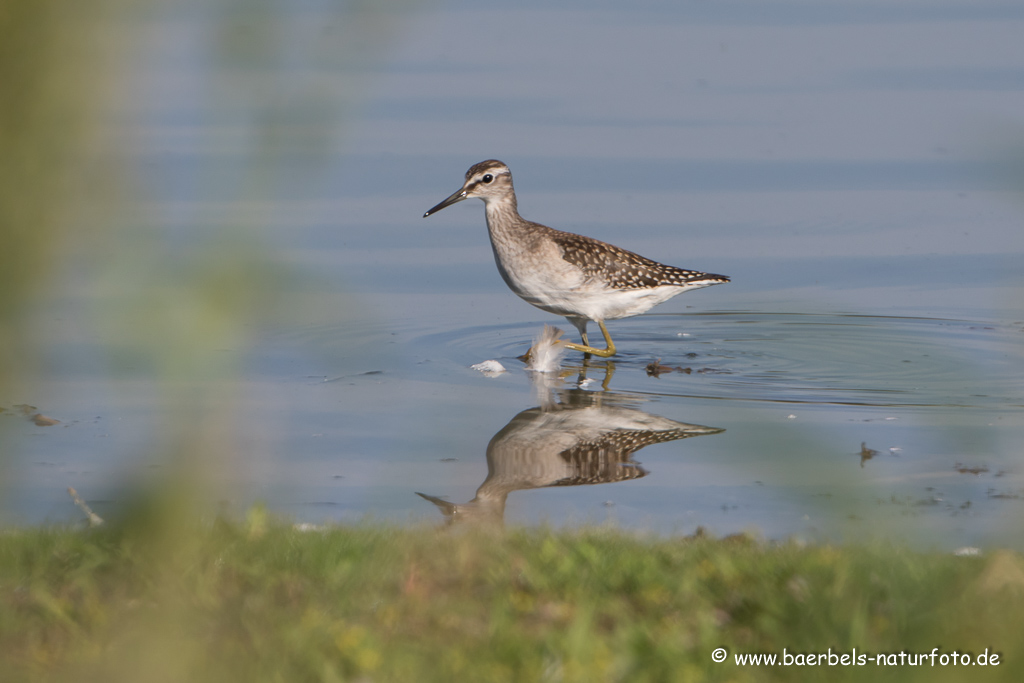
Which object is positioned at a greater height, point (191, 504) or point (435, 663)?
point (191, 504)

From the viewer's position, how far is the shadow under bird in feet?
32.1

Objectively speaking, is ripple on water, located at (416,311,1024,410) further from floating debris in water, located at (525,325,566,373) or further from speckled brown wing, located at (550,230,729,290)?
speckled brown wing, located at (550,230,729,290)

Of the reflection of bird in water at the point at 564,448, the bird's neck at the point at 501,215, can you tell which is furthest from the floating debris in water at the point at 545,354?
the bird's neck at the point at 501,215

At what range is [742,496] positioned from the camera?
6.45 m

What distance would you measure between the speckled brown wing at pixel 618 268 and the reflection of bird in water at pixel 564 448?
1947 millimetres

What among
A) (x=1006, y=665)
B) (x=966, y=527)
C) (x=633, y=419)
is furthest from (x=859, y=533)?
(x=633, y=419)

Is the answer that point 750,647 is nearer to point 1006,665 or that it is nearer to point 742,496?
point 1006,665

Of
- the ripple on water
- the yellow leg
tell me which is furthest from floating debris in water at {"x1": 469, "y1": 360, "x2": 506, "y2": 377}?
the yellow leg

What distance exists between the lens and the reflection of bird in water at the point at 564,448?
21.2 feet

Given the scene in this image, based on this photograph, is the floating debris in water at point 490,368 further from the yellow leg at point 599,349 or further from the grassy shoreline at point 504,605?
the grassy shoreline at point 504,605

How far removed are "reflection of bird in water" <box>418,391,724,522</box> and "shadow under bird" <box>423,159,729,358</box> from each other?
69.1 inches

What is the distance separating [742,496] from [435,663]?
317 centimetres

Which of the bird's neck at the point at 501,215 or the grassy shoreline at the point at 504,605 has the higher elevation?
the bird's neck at the point at 501,215

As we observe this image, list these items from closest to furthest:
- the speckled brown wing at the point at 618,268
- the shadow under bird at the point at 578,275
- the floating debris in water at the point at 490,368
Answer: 1. the floating debris in water at the point at 490,368
2. the shadow under bird at the point at 578,275
3. the speckled brown wing at the point at 618,268
